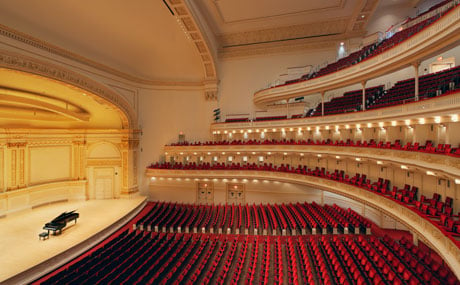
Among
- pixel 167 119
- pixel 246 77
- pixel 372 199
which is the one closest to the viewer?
pixel 372 199

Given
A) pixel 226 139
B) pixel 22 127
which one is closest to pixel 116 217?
pixel 22 127

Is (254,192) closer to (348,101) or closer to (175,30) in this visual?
(348,101)

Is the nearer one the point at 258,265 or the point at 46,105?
the point at 258,265

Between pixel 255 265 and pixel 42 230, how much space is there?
424 inches

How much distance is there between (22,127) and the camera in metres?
13.2

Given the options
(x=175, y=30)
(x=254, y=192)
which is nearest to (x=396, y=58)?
(x=254, y=192)

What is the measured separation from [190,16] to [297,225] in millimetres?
13712

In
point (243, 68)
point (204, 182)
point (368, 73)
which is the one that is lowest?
point (204, 182)

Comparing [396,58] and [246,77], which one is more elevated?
Result: [246,77]

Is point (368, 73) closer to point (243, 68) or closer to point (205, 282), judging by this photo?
point (243, 68)

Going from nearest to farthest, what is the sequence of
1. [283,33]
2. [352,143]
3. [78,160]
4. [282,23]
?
1. [352,143]
2. [78,160]
3. [282,23]
4. [283,33]

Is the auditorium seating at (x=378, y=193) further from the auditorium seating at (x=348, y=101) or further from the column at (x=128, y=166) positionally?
the auditorium seating at (x=348, y=101)

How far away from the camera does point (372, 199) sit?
30.6ft

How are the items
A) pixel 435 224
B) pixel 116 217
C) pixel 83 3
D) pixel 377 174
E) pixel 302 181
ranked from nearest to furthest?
pixel 435 224, pixel 83 3, pixel 377 174, pixel 116 217, pixel 302 181
